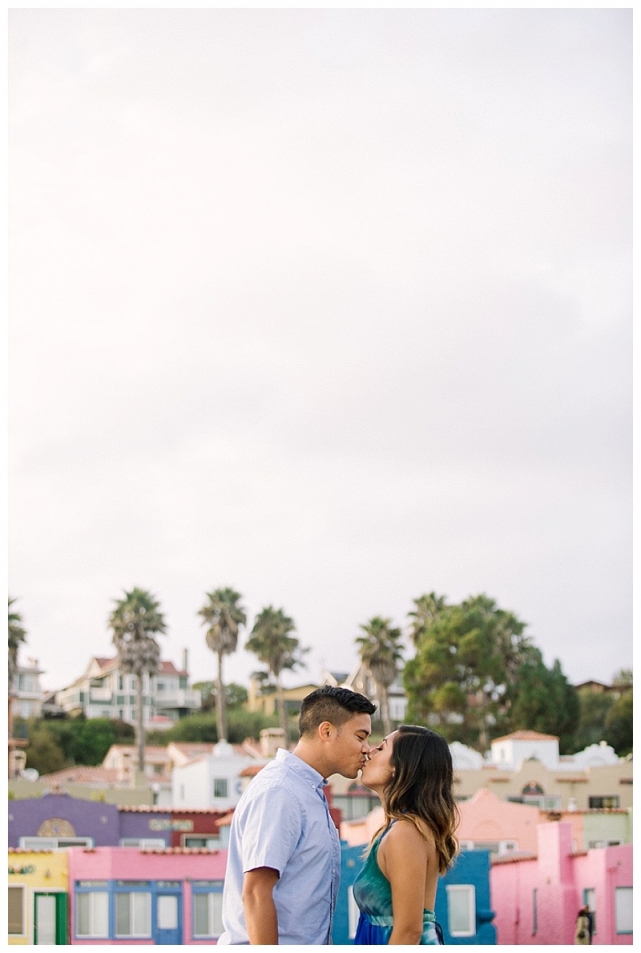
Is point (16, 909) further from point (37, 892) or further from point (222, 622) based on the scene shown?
point (222, 622)

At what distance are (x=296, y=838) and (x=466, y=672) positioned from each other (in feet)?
75.3

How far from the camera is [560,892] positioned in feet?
42.2

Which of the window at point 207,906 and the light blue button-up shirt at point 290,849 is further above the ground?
the light blue button-up shirt at point 290,849

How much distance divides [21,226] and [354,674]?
14254 millimetres

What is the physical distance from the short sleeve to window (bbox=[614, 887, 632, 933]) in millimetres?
11077

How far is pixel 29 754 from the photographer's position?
82.8 feet

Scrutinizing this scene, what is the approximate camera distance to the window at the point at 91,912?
13.2 m

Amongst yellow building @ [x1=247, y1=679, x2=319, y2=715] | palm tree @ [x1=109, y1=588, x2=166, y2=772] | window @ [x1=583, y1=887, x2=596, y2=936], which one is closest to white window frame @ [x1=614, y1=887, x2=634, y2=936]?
window @ [x1=583, y1=887, x2=596, y2=936]

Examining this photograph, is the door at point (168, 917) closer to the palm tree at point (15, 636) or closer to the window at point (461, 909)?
the window at point (461, 909)

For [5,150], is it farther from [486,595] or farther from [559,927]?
[486,595]

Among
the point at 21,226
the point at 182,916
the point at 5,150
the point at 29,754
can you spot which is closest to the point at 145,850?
the point at 182,916

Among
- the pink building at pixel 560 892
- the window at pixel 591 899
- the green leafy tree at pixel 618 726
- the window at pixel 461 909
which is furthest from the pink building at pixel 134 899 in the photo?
the green leafy tree at pixel 618 726

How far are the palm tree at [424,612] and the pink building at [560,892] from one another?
1225 cm

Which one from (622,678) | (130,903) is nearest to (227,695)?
(622,678)
